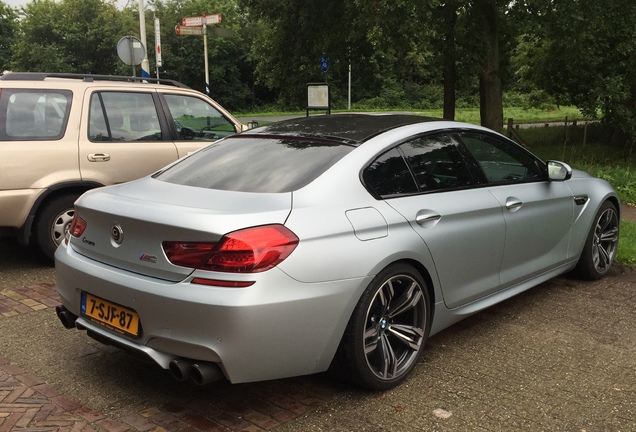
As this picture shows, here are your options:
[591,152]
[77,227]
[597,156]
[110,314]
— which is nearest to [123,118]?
[77,227]

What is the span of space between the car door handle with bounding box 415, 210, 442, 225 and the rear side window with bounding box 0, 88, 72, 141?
3.94 meters

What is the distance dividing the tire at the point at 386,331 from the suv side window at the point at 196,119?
407cm

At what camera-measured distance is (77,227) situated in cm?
360

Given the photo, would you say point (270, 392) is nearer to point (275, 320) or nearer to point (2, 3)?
point (275, 320)

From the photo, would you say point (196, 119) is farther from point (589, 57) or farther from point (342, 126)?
point (589, 57)

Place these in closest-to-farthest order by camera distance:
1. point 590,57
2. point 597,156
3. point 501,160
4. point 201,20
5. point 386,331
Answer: point 386,331
point 501,160
point 590,57
point 597,156
point 201,20

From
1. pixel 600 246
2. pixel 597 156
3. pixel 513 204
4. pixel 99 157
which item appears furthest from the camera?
pixel 597 156

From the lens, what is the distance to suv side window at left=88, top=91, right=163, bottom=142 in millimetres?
6266

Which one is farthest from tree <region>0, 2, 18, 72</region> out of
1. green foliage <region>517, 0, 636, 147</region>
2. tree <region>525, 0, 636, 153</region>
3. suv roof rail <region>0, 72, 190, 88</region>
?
suv roof rail <region>0, 72, 190, 88</region>

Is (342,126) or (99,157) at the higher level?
(342,126)

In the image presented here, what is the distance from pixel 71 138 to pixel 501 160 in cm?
404

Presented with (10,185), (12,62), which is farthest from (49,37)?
(10,185)

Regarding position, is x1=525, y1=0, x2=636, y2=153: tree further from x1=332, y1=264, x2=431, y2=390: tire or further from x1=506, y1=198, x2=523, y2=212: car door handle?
x1=332, y1=264, x2=431, y2=390: tire

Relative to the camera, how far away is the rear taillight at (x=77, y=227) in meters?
3.53
